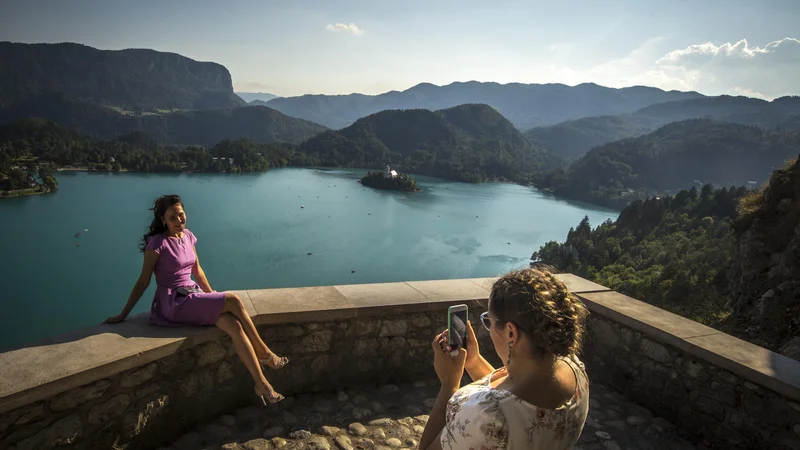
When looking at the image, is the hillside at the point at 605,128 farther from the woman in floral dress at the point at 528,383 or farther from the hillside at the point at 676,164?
the woman in floral dress at the point at 528,383

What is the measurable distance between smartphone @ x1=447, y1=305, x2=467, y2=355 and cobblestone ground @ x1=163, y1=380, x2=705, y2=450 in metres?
1.16

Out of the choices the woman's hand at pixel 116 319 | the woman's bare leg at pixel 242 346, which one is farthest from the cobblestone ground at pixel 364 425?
the woman's hand at pixel 116 319

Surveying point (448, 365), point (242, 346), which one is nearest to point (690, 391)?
point (448, 365)

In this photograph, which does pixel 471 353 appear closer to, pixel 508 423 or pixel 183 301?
pixel 508 423

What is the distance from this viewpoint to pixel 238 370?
107 inches

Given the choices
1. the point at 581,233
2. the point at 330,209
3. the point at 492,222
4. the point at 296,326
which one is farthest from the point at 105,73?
the point at 296,326

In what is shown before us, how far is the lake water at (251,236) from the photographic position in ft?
134

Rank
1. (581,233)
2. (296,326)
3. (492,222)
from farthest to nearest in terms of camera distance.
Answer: (492,222) < (581,233) < (296,326)

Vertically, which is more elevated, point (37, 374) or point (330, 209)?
point (37, 374)

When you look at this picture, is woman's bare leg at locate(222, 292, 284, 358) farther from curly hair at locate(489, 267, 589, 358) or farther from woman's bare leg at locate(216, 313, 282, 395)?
curly hair at locate(489, 267, 589, 358)

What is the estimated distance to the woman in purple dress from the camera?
8.30ft

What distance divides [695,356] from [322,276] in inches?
1701

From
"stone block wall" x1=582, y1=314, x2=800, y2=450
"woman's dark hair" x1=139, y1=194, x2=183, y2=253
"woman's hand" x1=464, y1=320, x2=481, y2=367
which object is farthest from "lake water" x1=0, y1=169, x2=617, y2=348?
"woman's hand" x1=464, y1=320, x2=481, y2=367

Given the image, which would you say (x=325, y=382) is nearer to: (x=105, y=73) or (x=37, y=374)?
(x=37, y=374)
